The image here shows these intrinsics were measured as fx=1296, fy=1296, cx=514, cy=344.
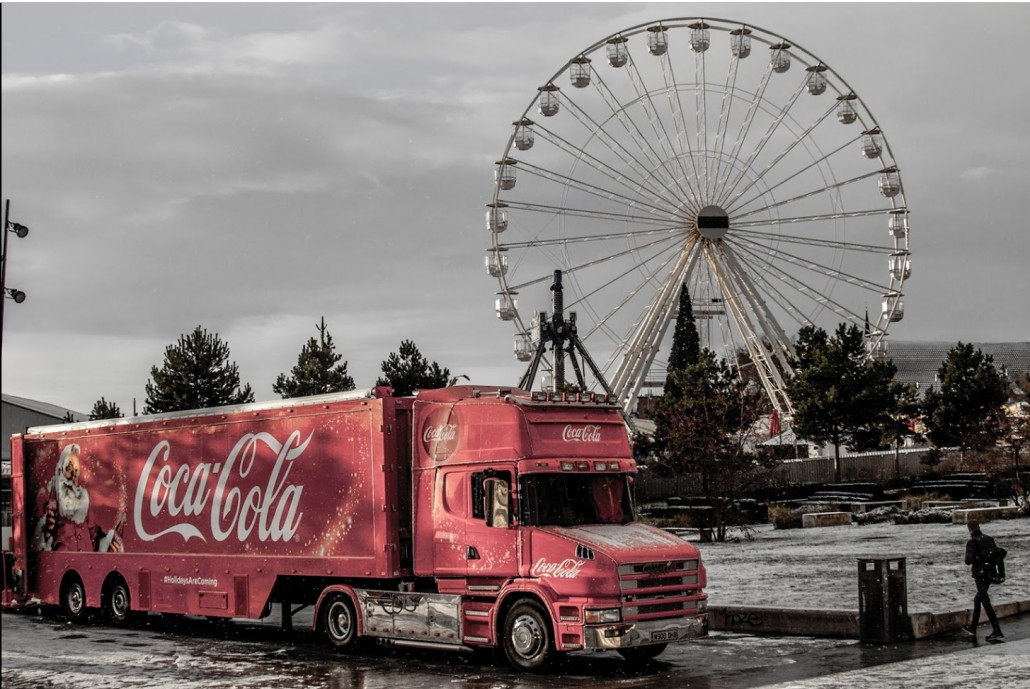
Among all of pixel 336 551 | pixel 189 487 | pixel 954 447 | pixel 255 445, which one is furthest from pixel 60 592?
pixel 954 447

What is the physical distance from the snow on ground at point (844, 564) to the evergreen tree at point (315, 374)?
37222 millimetres

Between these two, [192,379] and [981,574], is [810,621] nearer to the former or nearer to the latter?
[981,574]

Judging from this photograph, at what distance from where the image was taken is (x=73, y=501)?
2373cm

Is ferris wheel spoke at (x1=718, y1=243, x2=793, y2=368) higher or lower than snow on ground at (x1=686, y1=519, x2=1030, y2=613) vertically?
higher

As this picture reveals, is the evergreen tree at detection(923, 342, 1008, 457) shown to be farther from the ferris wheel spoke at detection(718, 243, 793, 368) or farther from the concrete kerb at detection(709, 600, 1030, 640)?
the concrete kerb at detection(709, 600, 1030, 640)

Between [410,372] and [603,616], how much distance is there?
2187 inches

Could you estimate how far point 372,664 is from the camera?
17.1 meters

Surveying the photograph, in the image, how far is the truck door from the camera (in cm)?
1645

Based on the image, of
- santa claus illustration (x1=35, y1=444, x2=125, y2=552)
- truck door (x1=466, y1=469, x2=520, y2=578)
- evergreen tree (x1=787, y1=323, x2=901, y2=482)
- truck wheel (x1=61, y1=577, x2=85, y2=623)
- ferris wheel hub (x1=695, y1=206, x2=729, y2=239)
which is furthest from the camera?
evergreen tree (x1=787, y1=323, x2=901, y2=482)

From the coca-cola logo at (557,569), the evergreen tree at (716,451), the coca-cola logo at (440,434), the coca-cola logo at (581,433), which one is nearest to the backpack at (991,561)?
the coca-cola logo at (581,433)

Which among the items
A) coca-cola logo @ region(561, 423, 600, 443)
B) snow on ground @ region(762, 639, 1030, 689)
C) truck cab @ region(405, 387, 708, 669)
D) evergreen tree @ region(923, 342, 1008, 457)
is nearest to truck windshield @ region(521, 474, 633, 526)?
truck cab @ region(405, 387, 708, 669)

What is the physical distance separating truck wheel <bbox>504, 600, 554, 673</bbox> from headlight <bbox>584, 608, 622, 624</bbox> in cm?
72

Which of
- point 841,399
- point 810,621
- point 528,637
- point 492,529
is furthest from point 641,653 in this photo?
point 841,399

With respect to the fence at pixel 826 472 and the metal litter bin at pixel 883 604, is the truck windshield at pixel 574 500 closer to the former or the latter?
the metal litter bin at pixel 883 604
